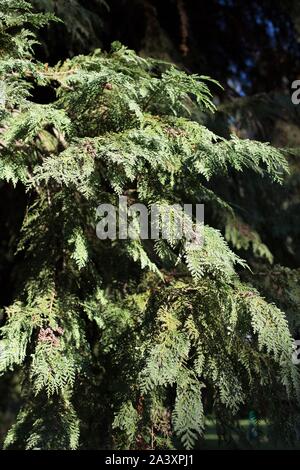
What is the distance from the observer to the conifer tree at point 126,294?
6.83 feet

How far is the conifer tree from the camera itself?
2.08 m

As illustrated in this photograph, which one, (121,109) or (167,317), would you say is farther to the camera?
(121,109)

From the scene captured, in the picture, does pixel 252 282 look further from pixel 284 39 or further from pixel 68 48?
pixel 284 39

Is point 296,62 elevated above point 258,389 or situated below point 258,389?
above
